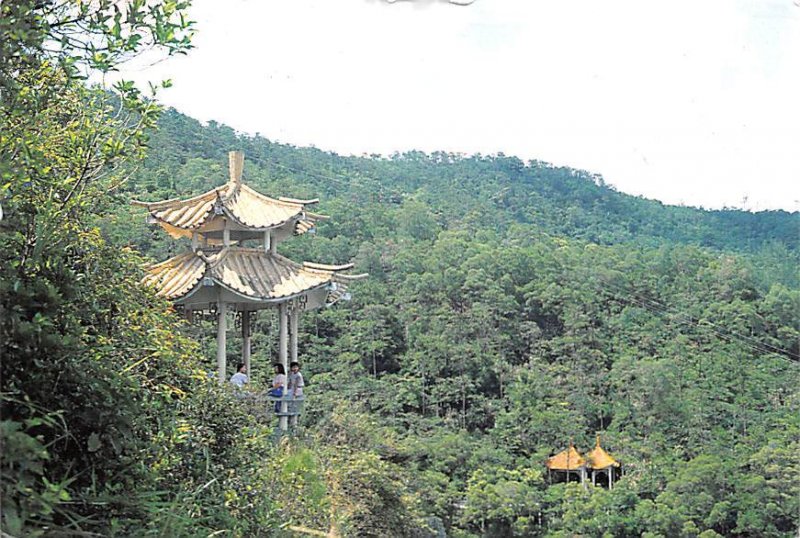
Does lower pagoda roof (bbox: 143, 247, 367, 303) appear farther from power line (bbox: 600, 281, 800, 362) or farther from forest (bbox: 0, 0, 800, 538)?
power line (bbox: 600, 281, 800, 362)

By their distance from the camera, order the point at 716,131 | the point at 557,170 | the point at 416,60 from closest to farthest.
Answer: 1. the point at 416,60
2. the point at 716,131
3. the point at 557,170

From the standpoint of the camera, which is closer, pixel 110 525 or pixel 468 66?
pixel 110 525

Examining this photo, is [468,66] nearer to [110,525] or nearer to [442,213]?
[442,213]

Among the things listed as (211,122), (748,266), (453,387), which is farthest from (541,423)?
(211,122)

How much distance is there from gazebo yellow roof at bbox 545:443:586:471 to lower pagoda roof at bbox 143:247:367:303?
12.1ft

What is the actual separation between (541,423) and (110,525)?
658cm

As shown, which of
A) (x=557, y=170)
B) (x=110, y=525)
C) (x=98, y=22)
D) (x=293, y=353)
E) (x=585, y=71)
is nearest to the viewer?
(x=110, y=525)

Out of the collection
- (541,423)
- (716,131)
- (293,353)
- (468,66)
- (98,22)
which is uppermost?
(468,66)

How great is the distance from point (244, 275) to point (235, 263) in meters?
0.09

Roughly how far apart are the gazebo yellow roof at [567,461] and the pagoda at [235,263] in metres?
3.65

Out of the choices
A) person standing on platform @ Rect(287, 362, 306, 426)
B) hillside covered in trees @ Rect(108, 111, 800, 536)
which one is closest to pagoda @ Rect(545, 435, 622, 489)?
hillside covered in trees @ Rect(108, 111, 800, 536)

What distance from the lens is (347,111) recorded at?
6.57m

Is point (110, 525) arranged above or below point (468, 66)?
below

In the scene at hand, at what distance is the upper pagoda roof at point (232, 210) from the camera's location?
155 inches
